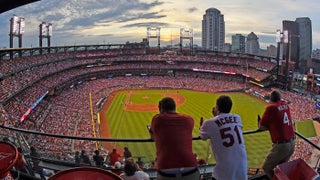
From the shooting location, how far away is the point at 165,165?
3430mm

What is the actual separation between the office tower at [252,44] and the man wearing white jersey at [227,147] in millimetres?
135603

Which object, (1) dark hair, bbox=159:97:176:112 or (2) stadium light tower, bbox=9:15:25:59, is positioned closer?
(1) dark hair, bbox=159:97:176:112

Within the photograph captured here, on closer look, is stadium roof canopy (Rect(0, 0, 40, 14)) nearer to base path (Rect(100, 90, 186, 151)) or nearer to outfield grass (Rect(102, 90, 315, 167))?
outfield grass (Rect(102, 90, 315, 167))

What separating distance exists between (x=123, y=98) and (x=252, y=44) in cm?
10358

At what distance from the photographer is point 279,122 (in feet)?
14.4

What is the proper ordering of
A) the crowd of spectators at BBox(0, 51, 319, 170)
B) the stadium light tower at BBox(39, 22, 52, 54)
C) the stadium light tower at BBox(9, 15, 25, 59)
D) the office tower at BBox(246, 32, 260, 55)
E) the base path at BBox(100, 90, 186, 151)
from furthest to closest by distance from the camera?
the office tower at BBox(246, 32, 260, 55) < the stadium light tower at BBox(39, 22, 52, 54) < the stadium light tower at BBox(9, 15, 25, 59) < the base path at BBox(100, 90, 186, 151) < the crowd of spectators at BBox(0, 51, 319, 170)

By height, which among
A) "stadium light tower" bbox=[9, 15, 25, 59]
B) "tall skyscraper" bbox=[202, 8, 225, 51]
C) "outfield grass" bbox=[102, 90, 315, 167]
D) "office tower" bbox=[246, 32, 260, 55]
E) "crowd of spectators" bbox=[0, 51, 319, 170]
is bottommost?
"outfield grass" bbox=[102, 90, 315, 167]

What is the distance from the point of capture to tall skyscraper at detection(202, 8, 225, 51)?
141375 millimetres

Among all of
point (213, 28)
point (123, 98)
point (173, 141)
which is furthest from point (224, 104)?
point (213, 28)

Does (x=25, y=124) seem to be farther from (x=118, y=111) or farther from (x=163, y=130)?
(x=163, y=130)

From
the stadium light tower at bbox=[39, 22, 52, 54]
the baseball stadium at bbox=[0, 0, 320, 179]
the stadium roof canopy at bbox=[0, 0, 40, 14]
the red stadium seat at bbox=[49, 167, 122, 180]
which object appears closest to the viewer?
the red stadium seat at bbox=[49, 167, 122, 180]

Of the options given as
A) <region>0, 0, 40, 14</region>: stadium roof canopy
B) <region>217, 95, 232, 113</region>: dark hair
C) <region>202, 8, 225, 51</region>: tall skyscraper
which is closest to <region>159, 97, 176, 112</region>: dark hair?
<region>217, 95, 232, 113</region>: dark hair

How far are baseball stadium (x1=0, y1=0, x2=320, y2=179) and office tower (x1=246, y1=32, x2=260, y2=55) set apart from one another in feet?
196

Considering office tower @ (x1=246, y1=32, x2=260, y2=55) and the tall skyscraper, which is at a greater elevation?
the tall skyscraper
